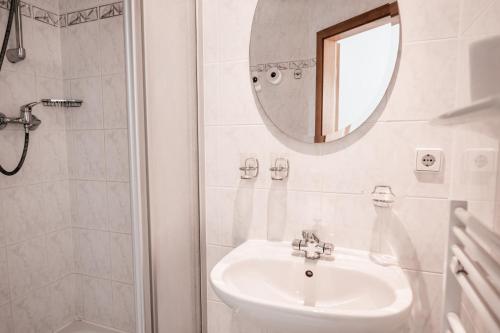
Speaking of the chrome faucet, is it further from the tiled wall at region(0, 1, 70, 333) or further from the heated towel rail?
the tiled wall at region(0, 1, 70, 333)

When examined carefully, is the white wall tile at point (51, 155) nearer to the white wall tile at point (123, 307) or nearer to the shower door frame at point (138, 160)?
the white wall tile at point (123, 307)

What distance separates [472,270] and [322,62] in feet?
2.50

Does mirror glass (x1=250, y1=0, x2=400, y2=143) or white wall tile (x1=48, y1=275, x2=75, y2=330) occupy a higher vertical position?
mirror glass (x1=250, y1=0, x2=400, y2=143)

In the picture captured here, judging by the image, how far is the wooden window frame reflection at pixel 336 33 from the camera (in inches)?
36.5

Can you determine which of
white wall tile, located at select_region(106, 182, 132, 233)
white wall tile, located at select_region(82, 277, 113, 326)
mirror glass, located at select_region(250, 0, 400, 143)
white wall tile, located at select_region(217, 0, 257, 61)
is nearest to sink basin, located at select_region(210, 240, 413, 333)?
mirror glass, located at select_region(250, 0, 400, 143)

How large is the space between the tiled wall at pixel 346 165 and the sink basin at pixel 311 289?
0.10 m

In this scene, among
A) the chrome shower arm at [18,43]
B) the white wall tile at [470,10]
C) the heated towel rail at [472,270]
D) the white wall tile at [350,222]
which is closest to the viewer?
the heated towel rail at [472,270]

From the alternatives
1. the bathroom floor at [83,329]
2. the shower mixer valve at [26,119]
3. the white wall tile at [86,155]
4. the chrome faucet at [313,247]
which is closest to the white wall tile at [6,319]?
the bathroom floor at [83,329]

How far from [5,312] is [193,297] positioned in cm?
104

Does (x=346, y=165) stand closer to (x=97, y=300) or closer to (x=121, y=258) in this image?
(x=121, y=258)

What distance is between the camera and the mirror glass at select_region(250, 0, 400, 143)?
3.10ft

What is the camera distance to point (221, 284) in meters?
0.82

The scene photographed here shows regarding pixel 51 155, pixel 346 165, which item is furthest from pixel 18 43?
pixel 346 165

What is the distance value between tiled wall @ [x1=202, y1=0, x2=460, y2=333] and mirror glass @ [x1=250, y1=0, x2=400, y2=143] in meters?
0.04
